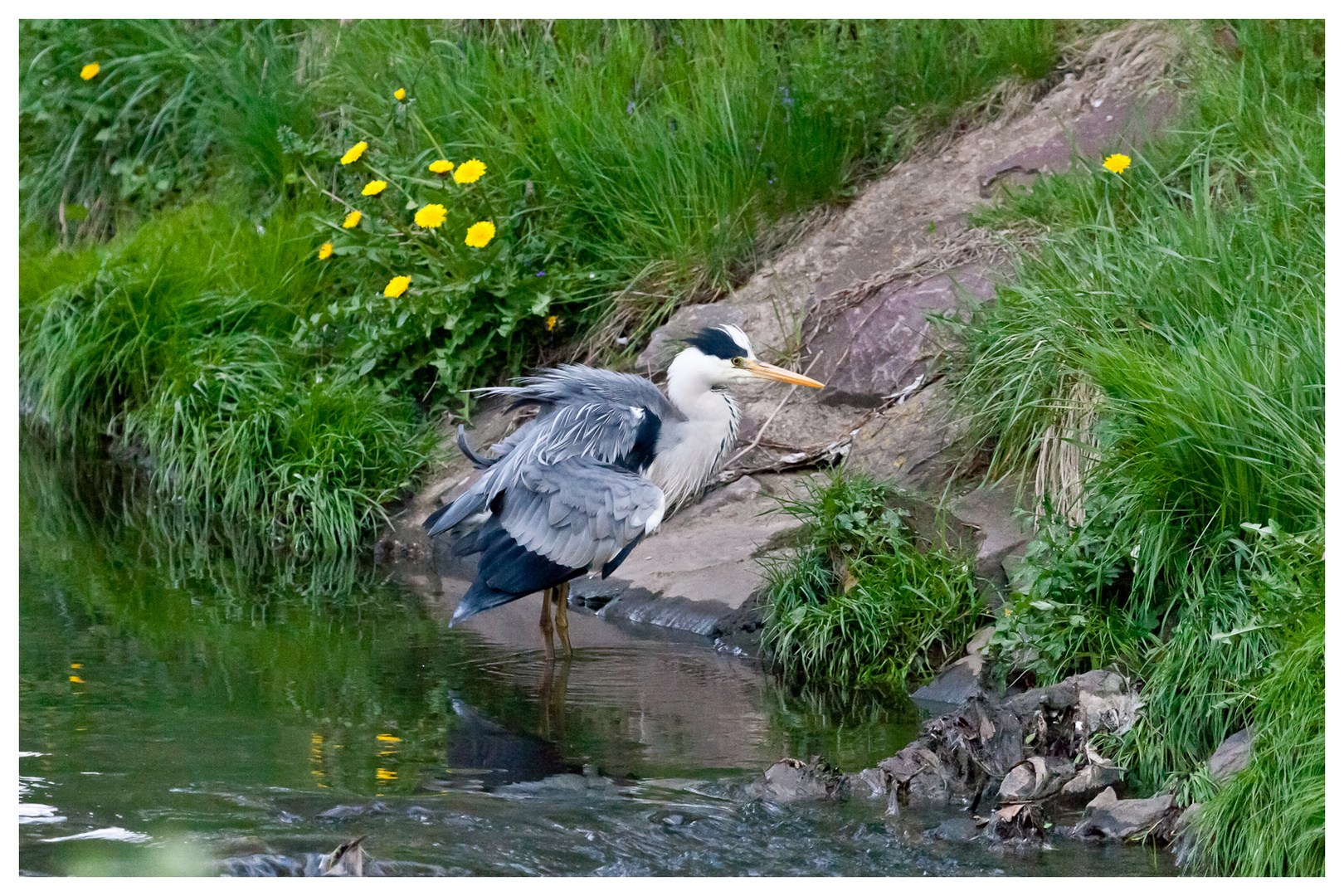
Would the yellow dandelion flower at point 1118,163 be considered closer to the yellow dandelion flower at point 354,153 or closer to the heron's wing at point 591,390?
the heron's wing at point 591,390

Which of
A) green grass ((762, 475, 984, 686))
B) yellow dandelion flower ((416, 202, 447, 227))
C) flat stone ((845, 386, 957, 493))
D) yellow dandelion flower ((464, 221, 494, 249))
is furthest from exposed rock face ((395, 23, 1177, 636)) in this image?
yellow dandelion flower ((416, 202, 447, 227))

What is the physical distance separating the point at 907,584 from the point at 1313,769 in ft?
6.07

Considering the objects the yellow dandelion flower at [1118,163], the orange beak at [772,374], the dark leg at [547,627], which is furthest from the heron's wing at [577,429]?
the yellow dandelion flower at [1118,163]

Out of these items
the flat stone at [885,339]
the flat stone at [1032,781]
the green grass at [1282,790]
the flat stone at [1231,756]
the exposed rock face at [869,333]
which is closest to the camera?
the green grass at [1282,790]

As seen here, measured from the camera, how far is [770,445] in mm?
6520

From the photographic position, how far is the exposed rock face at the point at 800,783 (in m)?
3.94

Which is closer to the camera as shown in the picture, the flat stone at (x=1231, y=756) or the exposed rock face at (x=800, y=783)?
the flat stone at (x=1231, y=756)

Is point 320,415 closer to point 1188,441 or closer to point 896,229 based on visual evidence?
point 896,229

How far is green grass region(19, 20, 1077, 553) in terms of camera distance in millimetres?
7125

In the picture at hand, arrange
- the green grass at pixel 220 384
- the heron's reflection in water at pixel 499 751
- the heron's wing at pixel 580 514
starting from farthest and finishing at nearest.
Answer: the green grass at pixel 220 384 < the heron's wing at pixel 580 514 < the heron's reflection in water at pixel 499 751

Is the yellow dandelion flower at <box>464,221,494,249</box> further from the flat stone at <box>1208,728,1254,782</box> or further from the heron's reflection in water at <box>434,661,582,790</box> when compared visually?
the flat stone at <box>1208,728,1254,782</box>

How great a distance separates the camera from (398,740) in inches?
174

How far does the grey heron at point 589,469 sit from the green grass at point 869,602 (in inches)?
22.4

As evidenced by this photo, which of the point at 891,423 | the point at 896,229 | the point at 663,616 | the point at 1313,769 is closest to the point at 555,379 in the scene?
the point at 663,616
